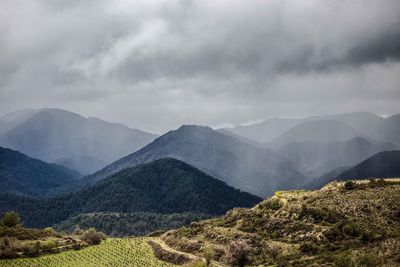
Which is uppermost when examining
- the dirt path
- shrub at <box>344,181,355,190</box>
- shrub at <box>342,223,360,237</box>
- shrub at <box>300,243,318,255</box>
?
shrub at <box>344,181,355,190</box>

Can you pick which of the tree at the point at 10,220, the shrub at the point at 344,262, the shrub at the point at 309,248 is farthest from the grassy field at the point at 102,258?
the shrub at the point at 344,262

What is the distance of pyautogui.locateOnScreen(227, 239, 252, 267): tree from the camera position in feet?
245

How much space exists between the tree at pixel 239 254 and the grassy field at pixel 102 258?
1429cm

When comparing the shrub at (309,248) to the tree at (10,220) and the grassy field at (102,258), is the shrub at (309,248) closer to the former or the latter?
the grassy field at (102,258)

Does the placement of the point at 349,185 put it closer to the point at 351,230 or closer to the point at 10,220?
the point at 351,230

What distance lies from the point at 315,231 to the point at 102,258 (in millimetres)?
43496

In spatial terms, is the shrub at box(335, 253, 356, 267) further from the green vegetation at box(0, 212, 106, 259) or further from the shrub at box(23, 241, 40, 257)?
the green vegetation at box(0, 212, 106, 259)

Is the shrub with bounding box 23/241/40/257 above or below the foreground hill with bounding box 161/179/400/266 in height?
below

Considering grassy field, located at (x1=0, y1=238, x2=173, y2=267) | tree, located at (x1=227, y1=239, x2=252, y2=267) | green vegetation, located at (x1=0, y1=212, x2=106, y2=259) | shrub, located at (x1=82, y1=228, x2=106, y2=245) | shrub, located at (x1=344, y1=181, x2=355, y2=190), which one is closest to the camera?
tree, located at (x1=227, y1=239, x2=252, y2=267)

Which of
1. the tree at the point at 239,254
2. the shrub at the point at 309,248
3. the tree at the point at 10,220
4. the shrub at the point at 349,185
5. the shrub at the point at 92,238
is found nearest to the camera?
the shrub at the point at 309,248

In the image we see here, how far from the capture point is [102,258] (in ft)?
311

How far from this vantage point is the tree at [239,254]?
7456 centimetres

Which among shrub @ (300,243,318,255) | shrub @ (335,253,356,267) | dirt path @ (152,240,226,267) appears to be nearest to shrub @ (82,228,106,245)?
dirt path @ (152,240,226,267)

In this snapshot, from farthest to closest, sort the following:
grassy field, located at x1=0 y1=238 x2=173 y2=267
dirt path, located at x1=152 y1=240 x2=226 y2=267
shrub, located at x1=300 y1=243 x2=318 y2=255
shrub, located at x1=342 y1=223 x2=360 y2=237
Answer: grassy field, located at x1=0 y1=238 x2=173 y2=267 → dirt path, located at x1=152 y1=240 x2=226 y2=267 → shrub, located at x1=342 y1=223 x2=360 y2=237 → shrub, located at x1=300 y1=243 x2=318 y2=255
